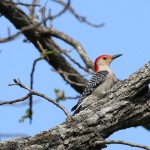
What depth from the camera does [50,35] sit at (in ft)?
23.7

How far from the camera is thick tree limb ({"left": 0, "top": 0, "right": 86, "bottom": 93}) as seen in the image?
6.84m

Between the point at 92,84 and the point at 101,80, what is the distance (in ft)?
1.46

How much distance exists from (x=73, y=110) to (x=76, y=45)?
1397 mm

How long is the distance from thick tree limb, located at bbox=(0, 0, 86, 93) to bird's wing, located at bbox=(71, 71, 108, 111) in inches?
6.2

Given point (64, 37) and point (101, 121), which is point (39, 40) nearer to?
point (64, 37)

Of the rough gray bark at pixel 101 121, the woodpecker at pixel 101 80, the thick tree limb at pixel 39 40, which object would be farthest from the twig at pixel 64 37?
the rough gray bark at pixel 101 121

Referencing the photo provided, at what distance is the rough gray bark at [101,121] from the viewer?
144 inches

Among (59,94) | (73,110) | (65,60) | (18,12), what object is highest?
(18,12)

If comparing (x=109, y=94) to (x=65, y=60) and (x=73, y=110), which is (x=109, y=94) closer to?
(x=73, y=110)

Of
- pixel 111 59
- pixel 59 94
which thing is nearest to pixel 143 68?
pixel 59 94

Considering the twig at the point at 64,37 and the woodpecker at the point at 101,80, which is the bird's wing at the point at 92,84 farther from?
the twig at the point at 64,37

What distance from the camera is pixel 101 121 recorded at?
376 centimetres

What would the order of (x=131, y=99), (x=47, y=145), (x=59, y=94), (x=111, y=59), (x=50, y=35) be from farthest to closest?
(x=111, y=59) → (x=50, y=35) → (x=59, y=94) → (x=131, y=99) → (x=47, y=145)

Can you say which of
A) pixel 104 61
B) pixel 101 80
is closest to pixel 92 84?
pixel 101 80
